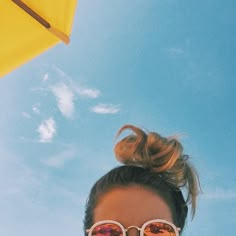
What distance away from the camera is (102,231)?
2227 mm

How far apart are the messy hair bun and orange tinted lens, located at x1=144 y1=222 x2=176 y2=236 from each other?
43cm

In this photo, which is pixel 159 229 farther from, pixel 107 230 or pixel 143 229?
pixel 107 230

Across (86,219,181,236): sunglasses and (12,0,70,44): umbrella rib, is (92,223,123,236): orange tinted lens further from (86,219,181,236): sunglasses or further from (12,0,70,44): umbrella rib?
(12,0,70,44): umbrella rib

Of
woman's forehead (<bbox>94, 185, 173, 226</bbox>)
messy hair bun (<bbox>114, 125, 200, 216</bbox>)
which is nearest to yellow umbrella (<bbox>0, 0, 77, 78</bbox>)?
messy hair bun (<bbox>114, 125, 200, 216</bbox>)

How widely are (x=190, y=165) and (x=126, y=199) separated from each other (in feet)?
2.08

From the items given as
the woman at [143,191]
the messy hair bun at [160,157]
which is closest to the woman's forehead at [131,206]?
the woman at [143,191]

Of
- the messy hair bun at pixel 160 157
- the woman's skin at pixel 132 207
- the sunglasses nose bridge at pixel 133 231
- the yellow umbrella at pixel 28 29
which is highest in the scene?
the yellow umbrella at pixel 28 29

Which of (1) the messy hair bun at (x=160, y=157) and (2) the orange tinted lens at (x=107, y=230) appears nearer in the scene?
(2) the orange tinted lens at (x=107, y=230)

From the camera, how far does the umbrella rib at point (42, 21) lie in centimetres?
326

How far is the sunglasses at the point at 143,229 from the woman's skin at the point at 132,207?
33mm

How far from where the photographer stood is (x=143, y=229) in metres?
2.17

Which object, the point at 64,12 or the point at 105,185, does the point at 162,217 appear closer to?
the point at 105,185

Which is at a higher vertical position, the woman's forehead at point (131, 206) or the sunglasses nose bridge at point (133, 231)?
the woman's forehead at point (131, 206)

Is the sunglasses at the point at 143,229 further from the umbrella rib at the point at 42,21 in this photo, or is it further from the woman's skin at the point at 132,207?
the umbrella rib at the point at 42,21
